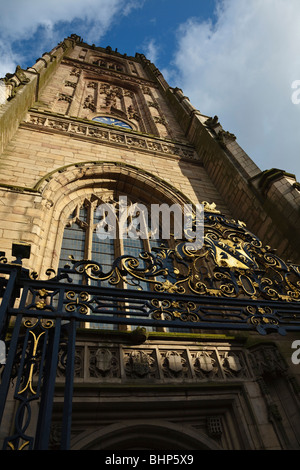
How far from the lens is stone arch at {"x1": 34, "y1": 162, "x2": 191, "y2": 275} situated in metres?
6.86

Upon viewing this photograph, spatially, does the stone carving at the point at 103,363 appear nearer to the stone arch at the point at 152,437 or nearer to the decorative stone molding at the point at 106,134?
the stone arch at the point at 152,437

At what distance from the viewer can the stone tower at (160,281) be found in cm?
425

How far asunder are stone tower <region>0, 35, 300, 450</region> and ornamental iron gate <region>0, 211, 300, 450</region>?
0.03 m

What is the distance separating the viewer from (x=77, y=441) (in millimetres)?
4148

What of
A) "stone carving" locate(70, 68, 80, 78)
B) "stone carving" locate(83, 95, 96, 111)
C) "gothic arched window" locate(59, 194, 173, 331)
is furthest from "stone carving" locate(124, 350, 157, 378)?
"stone carving" locate(70, 68, 80, 78)

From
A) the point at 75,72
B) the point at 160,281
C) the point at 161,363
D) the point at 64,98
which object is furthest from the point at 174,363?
the point at 75,72

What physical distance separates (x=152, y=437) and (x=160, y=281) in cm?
349

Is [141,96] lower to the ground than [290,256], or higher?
higher

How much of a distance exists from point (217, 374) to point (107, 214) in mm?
5376

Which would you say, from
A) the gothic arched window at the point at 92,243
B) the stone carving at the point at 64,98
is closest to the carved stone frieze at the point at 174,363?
the gothic arched window at the point at 92,243

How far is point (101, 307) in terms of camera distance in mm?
3971

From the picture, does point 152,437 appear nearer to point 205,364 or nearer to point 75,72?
point 205,364
